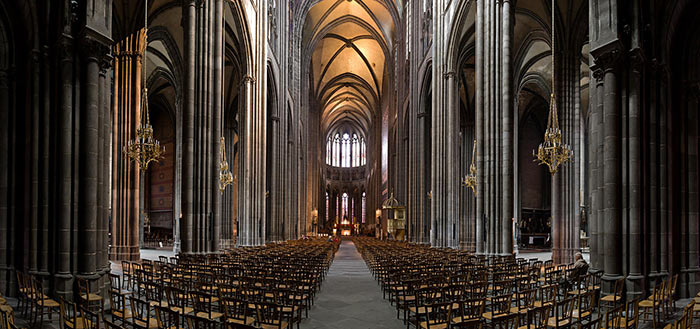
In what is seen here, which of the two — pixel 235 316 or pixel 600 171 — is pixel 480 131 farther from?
pixel 235 316

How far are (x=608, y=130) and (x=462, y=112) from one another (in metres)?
30.8

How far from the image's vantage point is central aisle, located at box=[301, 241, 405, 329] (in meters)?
10.2

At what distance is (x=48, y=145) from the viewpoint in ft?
36.0

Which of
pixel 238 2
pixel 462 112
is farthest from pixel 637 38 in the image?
pixel 462 112

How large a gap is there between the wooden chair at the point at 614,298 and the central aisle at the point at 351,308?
4.17 m

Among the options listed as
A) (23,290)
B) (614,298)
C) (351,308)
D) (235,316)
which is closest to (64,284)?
(23,290)

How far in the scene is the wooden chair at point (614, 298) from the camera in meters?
10.1

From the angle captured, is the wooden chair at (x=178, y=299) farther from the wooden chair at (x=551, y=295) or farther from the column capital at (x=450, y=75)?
the column capital at (x=450, y=75)

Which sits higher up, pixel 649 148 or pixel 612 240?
pixel 649 148

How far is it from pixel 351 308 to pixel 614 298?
5.69 m

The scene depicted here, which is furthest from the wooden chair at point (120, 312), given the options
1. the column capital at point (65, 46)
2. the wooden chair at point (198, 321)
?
the column capital at point (65, 46)

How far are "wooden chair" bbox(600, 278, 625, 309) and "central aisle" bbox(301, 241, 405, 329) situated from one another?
4168mm

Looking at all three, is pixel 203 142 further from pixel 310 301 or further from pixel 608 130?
pixel 608 130

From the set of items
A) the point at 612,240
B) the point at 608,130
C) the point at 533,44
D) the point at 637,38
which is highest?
the point at 533,44
